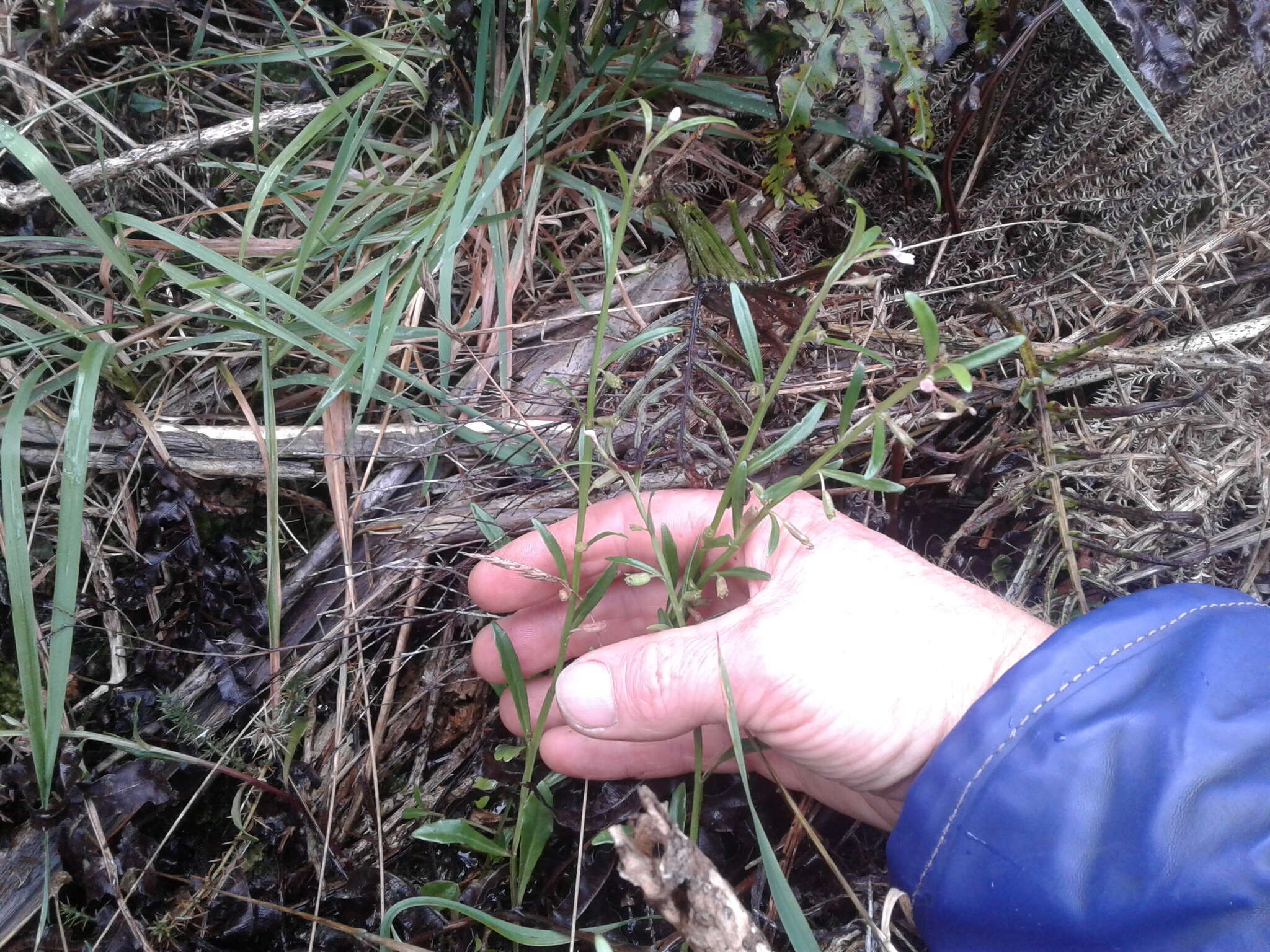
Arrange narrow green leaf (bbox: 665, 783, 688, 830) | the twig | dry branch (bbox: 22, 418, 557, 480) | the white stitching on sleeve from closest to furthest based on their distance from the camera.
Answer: the white stitching on sleeve < the twig < narrow green leaf (bbox: 665, 783, 688, 830) < dry branch (bbox: 22, 418, 557, 480)

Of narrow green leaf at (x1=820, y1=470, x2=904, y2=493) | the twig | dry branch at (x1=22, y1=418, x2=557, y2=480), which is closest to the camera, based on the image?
narrow green leaf at (x1=820, y1=470, x2=904, y2=493)

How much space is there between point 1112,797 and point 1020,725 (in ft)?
0.45

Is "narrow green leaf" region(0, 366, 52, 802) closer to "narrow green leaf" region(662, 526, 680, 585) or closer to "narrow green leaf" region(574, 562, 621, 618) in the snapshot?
"narrow green leaf" region(574, 562, 621, 618)

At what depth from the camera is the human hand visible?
3.76ft

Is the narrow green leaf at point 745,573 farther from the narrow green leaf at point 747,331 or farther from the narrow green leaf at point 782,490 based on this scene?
the narrow green leaf at point 747,331

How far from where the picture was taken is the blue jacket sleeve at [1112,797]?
3.23 feet

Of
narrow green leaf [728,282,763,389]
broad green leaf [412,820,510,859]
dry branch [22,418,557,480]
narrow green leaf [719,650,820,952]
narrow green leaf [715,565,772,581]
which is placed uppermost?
dry branch [22,418,557,480]

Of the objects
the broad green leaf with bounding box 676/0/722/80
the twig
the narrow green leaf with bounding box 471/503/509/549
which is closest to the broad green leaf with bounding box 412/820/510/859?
the twig

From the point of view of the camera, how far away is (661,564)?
1.16 metres

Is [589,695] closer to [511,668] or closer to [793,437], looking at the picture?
[511,668]

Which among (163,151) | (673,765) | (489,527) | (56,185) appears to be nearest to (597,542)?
(489,527)

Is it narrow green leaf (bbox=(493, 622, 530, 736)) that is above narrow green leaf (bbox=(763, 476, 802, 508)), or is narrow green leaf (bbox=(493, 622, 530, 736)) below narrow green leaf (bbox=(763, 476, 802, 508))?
below

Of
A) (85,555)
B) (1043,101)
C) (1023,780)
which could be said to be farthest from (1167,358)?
(85,555)

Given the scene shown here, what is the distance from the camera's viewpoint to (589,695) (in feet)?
4.04
